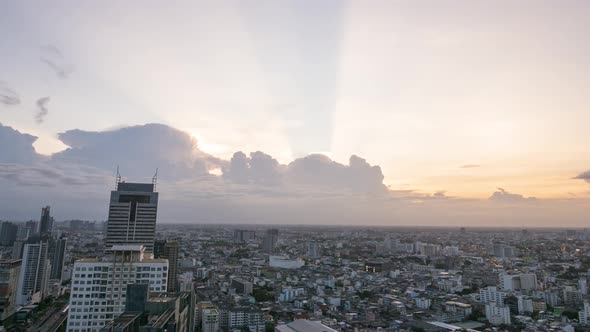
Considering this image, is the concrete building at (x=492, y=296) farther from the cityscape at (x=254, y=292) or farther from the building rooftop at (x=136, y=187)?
the building rooftop at (x=136, y=187)

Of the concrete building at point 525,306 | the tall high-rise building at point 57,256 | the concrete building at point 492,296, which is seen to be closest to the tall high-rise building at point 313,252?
the concrete building at point 492,296

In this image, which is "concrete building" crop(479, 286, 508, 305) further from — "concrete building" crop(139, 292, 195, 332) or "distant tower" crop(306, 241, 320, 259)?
"distant tower" crop(306, 241, 320, 259)

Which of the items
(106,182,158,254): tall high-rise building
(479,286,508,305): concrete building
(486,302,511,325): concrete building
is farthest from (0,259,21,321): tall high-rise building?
(479,286,508,305): concrete building

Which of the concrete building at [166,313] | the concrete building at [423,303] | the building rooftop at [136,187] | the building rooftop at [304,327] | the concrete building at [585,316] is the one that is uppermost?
the building rooftop at [136,187]

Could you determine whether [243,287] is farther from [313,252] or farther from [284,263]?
[313,252]

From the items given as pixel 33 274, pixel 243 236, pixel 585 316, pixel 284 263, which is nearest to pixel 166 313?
pixel 585 316

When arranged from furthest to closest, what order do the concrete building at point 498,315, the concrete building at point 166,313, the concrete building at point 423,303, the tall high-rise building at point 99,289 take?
the concrete building at point 423,303, the concrete building at point 498,315, the tall high-rise building at point 99,289, the concrete building at point 166,313
